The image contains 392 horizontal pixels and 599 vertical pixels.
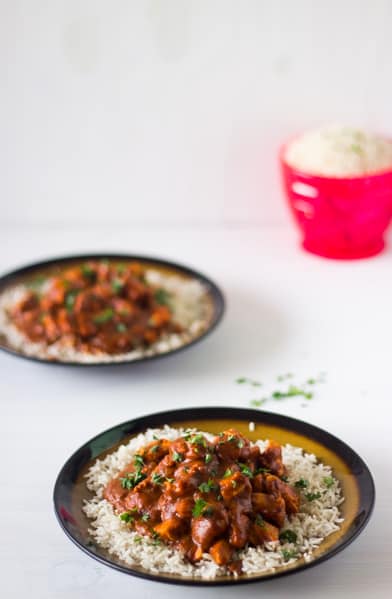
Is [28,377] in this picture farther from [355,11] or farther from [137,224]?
[355,11]

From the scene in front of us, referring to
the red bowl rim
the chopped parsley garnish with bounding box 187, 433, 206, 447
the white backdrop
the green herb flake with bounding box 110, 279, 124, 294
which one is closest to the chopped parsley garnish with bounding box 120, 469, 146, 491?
the chopped parsley garnish with bounding box 187, 433, 206, 447

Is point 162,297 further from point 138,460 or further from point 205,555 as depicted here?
point 205,555

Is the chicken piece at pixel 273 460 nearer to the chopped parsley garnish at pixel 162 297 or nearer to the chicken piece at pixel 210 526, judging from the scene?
the chicken piece at pixel 210 526

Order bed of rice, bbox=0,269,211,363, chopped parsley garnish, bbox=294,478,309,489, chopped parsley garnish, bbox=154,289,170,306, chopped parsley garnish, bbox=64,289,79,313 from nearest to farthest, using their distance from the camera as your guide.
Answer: chopped parsley garnish, bbox=294,478,309,489, bed of rice, bbox=0,269,211,363, chopped parsley garnish, bbox=64,289,79,313, chopped parsley garnish, bbox=154,289,170,306

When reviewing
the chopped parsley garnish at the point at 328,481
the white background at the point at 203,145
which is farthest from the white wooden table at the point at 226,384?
the chopped parsley garnish at the point at 328,481

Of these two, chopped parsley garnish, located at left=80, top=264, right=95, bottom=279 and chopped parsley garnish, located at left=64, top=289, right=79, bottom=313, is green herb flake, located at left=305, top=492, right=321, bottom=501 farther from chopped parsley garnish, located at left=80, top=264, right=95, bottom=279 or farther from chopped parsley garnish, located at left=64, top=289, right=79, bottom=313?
chopped parsley garnish, located at left=80, top=264, right=95, bottom=279
